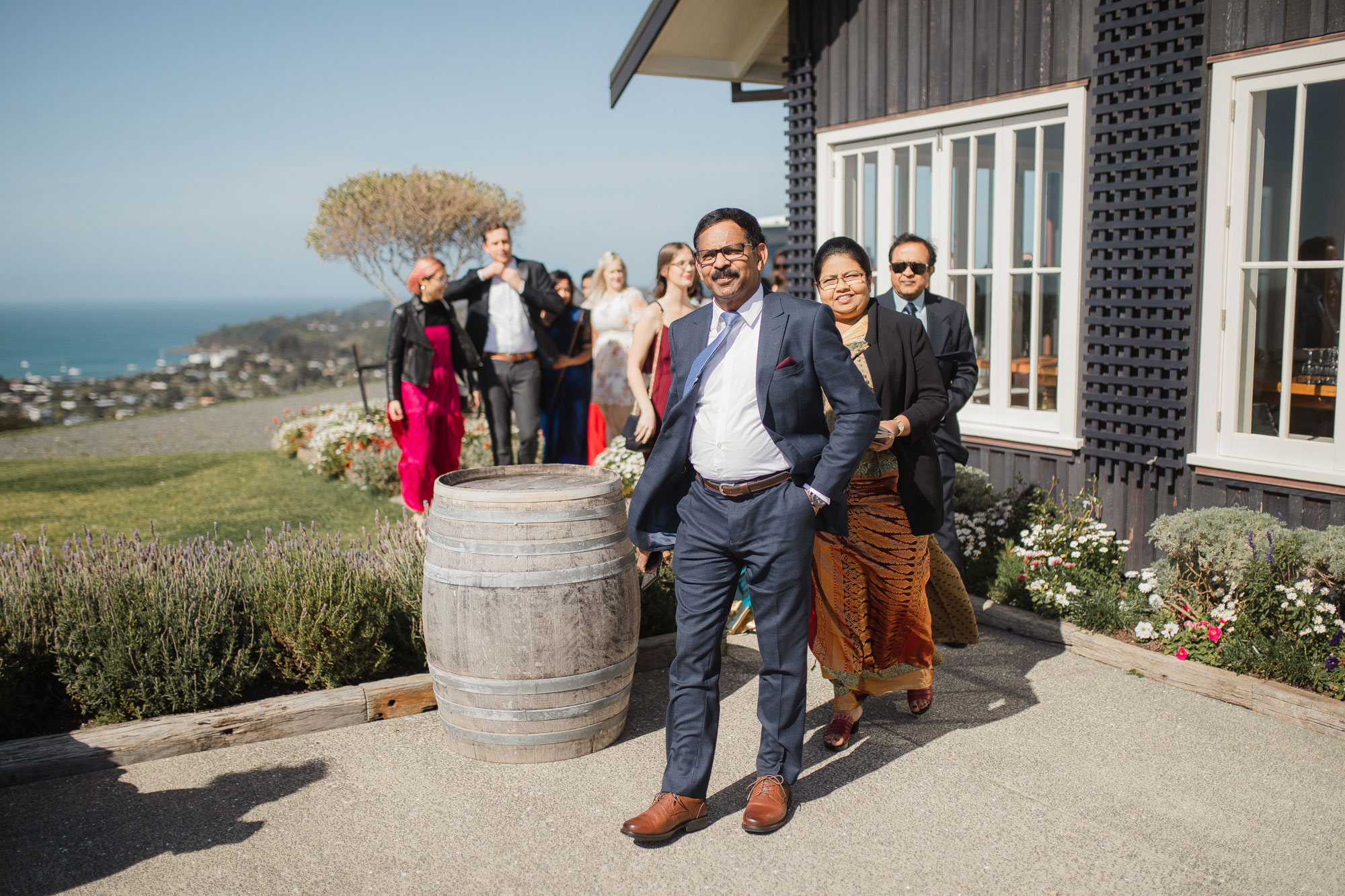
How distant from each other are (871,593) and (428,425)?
3850 mm

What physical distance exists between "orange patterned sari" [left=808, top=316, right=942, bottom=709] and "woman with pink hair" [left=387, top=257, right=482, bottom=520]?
3.52 metres

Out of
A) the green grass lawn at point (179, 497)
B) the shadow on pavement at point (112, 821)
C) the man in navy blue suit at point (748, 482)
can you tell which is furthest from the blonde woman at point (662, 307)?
the green grass lawn at point (179, 497)

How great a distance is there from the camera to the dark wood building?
5.44 metres

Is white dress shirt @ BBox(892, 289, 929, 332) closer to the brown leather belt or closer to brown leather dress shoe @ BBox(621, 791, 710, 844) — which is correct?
the brown leather belt

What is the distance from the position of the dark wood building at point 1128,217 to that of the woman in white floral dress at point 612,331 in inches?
80.5

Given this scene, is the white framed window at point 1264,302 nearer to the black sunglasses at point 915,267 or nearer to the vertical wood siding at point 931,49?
the vertical wood siding at point 931,49

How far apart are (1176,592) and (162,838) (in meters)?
4.66

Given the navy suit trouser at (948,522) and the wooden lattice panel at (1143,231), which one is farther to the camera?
the wooden lattice panel at (1143,231)

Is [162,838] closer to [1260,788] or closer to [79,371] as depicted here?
[1260,788]

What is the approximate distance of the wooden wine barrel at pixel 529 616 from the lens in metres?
3.76

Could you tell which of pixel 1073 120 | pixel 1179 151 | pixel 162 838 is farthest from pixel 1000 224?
pixel 162 838

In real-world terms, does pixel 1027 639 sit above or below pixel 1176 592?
below

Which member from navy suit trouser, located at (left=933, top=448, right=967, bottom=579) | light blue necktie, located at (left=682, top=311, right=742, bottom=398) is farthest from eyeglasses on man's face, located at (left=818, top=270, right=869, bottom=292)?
navy suit trouser, located at (left=933, top=448, right=967, bottom=579)

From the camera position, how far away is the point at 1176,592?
5090mm
